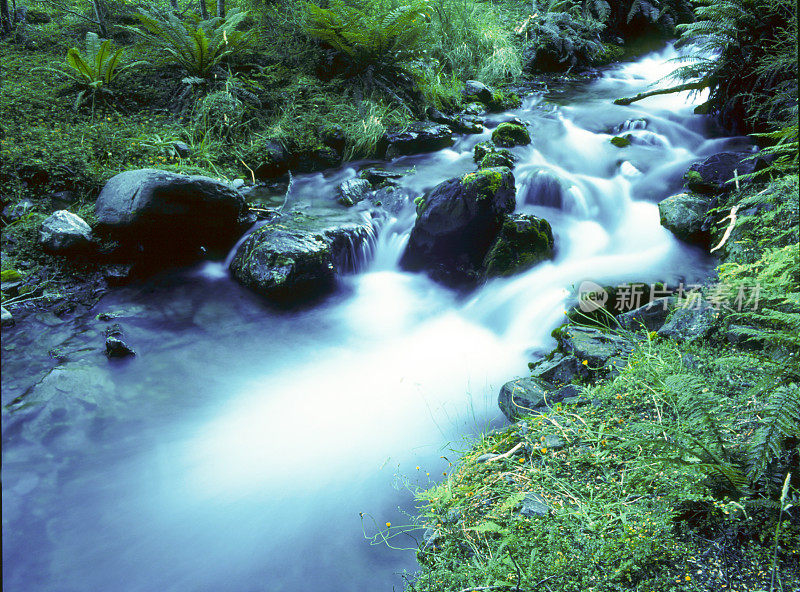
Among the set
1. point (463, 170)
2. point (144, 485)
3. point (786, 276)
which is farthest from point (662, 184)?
point (144, 485)

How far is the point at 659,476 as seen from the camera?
1.93 meters

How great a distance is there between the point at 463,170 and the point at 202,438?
5014mm

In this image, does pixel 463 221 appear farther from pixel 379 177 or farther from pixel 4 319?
pixel 4 319

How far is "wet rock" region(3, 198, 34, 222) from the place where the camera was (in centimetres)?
371

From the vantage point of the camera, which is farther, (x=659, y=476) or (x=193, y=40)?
(x=193, y=40)

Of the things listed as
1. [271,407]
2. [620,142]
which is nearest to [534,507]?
[271,407]

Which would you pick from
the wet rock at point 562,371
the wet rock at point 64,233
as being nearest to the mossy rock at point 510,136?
the wet rock at point 562,371

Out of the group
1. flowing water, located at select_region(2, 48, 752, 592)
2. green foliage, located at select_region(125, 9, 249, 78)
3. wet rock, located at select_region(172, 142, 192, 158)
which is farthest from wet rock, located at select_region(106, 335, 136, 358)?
green foliage, located at select_region(125, 9, 249, 78)

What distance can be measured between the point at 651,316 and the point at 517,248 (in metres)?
1.71

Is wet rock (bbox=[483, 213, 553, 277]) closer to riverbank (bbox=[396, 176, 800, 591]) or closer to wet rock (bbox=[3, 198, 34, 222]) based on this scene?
riverbank (bbox=[396, 176, 800, 591])

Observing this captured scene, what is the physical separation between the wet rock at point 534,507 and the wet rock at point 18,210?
162 inches

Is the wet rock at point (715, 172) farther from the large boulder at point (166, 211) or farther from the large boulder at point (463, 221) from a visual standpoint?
the large boulder at point (166, 211)

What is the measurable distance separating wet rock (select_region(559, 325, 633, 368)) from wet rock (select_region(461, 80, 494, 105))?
6.82 meters

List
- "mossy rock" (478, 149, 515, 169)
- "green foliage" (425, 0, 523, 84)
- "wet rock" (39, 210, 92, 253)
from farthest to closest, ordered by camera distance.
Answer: "green foliage" (425, 0, 523, 84), "mossy rock" (478, 149, 515, 169), "wet rock" (39, 210, 92, 253)
